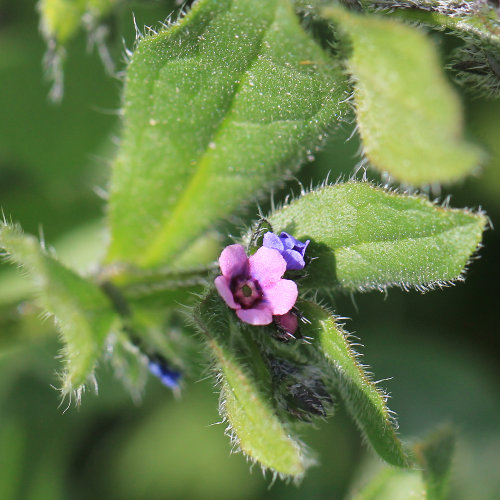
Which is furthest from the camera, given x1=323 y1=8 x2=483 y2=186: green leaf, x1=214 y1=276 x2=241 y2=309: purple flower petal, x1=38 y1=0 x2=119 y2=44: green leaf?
x1=38 y1=0 x2=119 y2=44: green leaf

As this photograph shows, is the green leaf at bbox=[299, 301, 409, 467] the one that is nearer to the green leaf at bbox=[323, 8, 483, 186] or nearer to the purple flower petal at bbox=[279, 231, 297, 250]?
the purple flower petal at bbox=[279, 231, 297, 250]

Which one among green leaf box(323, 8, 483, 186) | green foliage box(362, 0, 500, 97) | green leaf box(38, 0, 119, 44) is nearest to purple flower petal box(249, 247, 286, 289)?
green leaf box(323, 8, 483, 186)

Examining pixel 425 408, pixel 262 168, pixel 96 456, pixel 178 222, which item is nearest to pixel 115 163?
pixel 178 222

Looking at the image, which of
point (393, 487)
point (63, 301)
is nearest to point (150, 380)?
point (393, 487)

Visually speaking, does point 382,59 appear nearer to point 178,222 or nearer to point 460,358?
point 178,222

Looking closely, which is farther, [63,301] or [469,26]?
[469,26]

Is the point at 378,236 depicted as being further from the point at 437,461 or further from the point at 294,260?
the point at 437,461

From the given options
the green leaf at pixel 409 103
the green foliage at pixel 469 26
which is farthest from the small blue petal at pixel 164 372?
the green foliage at pixel 469 26
